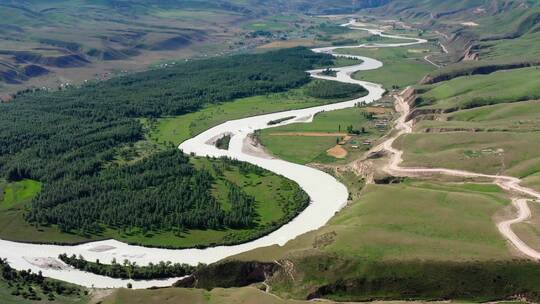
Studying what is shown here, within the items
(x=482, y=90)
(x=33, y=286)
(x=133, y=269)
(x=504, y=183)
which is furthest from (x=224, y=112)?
(x=33, y=286)

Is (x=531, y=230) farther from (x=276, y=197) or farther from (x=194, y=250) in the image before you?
(x=194, y=250)

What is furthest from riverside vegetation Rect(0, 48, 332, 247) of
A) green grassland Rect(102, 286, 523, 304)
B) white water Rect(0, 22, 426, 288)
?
green grassland Rect(102, 286, 523, 304)

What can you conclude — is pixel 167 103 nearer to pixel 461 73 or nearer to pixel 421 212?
pixel 461 73

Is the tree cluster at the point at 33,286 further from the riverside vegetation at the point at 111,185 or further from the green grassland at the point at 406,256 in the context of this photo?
the green grassland at the point at 406,256

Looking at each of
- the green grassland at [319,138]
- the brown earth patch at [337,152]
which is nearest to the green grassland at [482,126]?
the brown earth patch at [337,152]

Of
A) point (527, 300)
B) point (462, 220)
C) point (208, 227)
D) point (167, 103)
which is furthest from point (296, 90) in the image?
point (527, 300)
